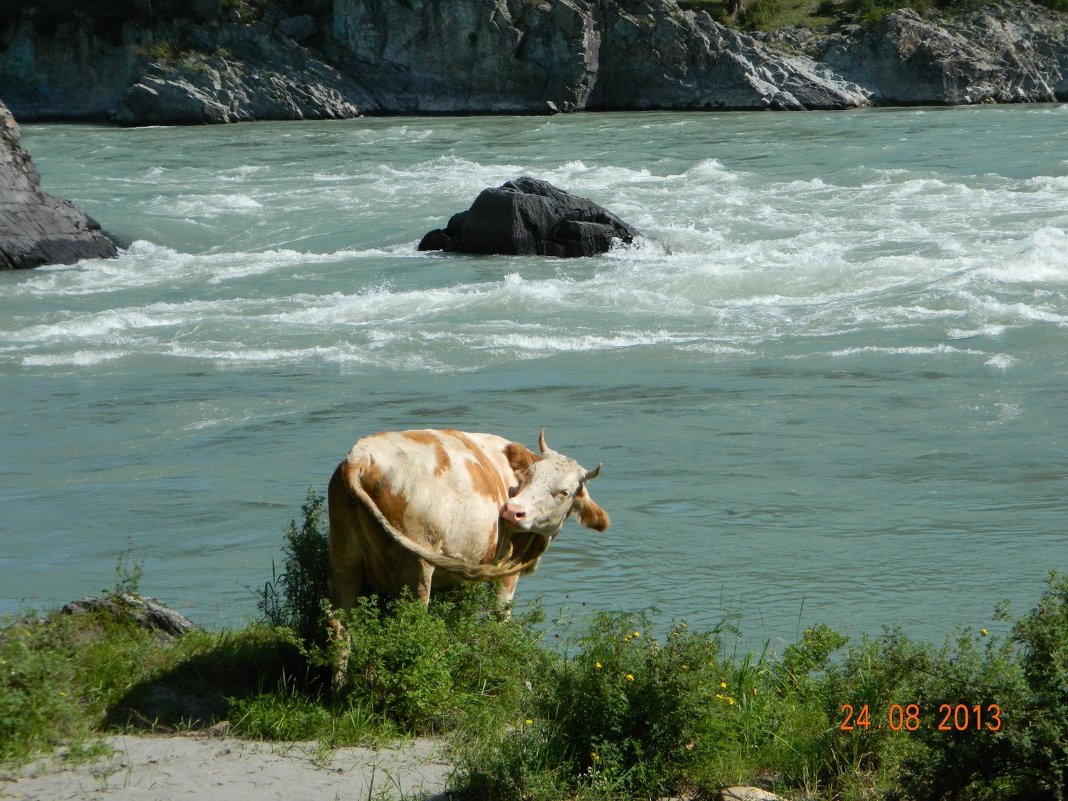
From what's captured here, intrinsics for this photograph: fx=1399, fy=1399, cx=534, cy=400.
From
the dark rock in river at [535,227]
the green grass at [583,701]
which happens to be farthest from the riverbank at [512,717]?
the dark rock in river at [535,227]

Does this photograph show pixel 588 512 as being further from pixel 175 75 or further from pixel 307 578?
pixel 175 75

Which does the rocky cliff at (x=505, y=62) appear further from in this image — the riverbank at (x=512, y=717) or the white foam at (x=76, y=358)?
the riverbank at (x=512, y=717)

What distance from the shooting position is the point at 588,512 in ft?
21.5

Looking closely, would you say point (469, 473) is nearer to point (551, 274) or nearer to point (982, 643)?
point (982, 643)

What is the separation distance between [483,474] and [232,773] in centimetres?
168

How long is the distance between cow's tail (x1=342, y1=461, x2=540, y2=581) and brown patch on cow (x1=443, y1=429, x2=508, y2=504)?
309 millimetres

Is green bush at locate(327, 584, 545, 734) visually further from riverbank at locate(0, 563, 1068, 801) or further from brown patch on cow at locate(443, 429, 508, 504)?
brown patch on cow at locate(443, 429, 508, 504)

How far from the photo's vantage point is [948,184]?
30781mm

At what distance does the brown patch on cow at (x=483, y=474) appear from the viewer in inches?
240

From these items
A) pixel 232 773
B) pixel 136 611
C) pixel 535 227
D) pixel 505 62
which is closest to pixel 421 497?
pixel 232 773

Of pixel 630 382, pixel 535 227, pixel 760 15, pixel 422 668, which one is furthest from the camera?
pixel 760 15

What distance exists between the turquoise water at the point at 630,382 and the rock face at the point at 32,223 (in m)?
0.47

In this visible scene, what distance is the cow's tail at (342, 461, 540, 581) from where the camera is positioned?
5.73m

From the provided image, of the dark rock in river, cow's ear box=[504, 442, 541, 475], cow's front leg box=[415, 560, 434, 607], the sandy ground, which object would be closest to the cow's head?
cow's ear box=[504, 442, 541, 475]
